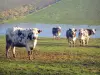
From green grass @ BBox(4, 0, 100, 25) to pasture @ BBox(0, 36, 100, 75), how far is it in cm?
66

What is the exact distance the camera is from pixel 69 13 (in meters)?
6.02

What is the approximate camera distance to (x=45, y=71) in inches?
194

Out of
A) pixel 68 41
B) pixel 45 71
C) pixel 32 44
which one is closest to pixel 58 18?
pixel 32 44

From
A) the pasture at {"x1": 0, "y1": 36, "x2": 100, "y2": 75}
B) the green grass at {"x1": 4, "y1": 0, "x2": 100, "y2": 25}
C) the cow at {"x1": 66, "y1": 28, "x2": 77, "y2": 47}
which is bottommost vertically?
the pasture at {"x1": 0, "y1": 36, "x2": 100, "y2": 75}

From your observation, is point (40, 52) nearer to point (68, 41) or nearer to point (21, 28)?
point (21, 28)

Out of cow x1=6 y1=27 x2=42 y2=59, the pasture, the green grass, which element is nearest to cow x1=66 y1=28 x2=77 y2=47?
the pasture

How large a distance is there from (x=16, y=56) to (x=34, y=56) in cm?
36

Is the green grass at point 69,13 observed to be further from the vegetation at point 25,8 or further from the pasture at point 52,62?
the pasture at point 52,62

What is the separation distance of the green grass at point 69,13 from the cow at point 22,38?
21 centimetres

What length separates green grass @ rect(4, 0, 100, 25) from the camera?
579cm

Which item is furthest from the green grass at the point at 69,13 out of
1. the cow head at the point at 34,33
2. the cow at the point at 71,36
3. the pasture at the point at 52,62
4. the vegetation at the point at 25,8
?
the cow at the point at 71,36

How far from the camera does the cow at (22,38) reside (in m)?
5.95

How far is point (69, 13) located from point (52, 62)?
3.42 ft

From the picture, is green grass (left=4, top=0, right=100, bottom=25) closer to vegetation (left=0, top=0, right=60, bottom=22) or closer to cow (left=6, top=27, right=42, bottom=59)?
vegetation (left=0, top=0, right=60, bottom=22)
